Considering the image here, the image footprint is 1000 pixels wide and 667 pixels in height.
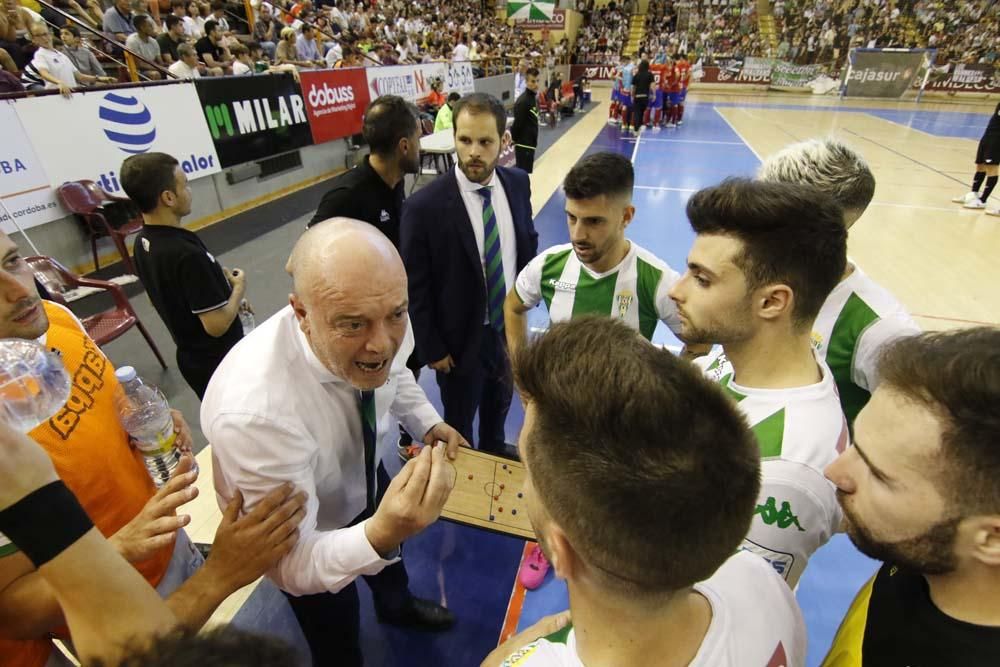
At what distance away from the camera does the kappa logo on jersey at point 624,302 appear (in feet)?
7.59

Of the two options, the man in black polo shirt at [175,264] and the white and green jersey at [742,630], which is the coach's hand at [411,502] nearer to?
the white and green jersey at [742,630]

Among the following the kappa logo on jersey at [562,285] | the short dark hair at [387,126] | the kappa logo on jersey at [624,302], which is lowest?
the kappa logo on jersey at [624,302]

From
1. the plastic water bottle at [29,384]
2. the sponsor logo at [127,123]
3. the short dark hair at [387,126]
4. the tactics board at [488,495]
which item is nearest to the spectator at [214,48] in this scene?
the sponsor logo at [127,123]

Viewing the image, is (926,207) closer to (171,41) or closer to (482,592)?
(482,592)

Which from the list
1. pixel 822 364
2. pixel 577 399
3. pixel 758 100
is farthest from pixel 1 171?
pixel 758 100

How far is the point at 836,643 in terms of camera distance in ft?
3.86

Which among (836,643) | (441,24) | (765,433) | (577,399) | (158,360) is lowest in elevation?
(158,360)

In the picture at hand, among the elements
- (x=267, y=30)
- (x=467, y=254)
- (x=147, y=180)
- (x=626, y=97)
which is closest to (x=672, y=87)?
(x=626, y=97)

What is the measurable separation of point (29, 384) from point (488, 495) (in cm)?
139

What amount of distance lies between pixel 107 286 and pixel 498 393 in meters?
2.92

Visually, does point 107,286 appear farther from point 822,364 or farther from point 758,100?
point 758,100

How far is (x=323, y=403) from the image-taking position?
151 centimetres

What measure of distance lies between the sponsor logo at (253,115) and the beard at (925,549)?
834 centimetres

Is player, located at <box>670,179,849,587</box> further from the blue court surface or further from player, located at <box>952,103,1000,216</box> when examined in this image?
player, located at <box>952,103,1000,216</box>
